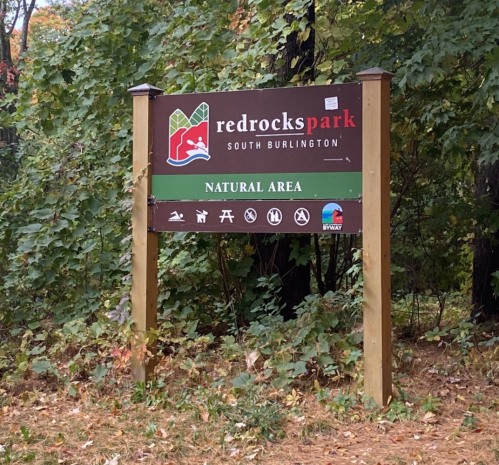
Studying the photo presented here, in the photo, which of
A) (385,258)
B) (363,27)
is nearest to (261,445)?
(385,258)

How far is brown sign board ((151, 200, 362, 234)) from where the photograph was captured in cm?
455

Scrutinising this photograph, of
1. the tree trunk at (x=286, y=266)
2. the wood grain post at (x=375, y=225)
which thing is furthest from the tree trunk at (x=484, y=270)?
the wood grain post at (x=375, y=225)

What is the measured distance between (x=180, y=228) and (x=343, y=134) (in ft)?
4.91

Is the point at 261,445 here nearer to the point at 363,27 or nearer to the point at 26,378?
the point at 26,378

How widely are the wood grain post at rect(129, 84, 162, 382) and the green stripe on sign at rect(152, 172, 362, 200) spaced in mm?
138

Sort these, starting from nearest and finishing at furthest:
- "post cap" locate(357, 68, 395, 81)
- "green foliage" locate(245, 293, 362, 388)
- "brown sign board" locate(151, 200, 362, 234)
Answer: "post cap" locate(357, 68, 395, 81) → "brown sign board" locate(151, 200, 362, 234) → "green foliage" locate(245, 293, 362, 388)

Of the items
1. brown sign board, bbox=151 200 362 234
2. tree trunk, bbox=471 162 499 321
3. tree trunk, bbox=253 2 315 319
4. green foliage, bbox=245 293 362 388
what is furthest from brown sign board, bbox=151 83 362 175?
tree trunk, bbox=471 162 499 321

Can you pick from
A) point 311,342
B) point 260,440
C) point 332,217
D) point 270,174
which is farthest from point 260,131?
point 260,440

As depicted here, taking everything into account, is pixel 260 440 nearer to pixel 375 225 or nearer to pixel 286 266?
pixel 375 225

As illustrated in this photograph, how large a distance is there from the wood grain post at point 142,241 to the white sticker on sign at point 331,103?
1454 mm

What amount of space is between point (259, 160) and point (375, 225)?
1.03 metres

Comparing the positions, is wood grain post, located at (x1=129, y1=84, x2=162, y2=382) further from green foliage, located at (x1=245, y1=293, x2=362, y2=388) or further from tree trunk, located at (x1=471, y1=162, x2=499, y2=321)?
tree trunk, located at (x1=471, y1=162, x2=499, y2=321)

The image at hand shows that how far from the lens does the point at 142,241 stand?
16.8ft

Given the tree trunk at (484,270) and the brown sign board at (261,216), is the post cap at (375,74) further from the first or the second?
the tree trunk at (484,270)
